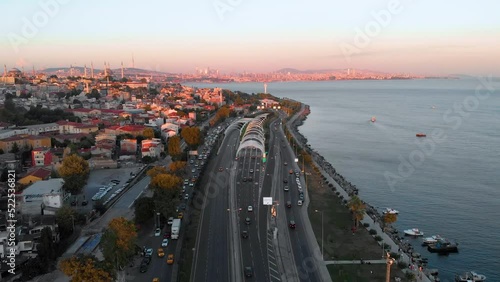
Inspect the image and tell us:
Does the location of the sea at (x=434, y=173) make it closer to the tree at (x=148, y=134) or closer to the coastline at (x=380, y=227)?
the coastline at (x=380, y=227)

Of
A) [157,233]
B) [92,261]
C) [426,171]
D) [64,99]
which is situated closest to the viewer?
[92,261]

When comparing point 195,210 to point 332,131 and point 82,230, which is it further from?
point 332,131

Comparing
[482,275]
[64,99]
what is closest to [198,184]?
[482,275]

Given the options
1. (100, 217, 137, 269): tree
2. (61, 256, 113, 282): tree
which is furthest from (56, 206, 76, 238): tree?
(61, 256, 113, 282): tree

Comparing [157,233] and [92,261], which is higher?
[92,261]

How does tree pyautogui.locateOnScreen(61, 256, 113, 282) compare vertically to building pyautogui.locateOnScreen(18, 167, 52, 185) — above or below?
above

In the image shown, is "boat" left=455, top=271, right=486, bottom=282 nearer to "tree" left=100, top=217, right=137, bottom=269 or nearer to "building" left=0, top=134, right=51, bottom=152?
"tree" left=100, top=217, right=137, bottom=269

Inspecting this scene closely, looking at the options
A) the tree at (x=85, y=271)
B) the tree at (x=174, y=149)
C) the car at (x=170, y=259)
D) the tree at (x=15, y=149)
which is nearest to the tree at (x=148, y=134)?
the tree at (x=174, y=149)
